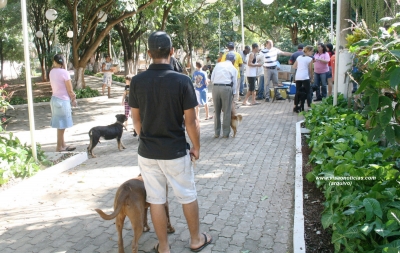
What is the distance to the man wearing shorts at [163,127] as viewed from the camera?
340 centimetres

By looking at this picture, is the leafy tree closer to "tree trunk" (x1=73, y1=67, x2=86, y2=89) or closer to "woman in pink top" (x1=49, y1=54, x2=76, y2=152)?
"tree trunk" (x1=73, y1=67, x2=86, y2=89)

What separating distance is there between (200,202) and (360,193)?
2.20 metres

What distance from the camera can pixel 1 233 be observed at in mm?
4484

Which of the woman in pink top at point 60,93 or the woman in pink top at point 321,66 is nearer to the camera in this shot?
the woman in pink top at point 60,93

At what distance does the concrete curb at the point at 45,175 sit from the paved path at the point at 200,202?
0.06 m

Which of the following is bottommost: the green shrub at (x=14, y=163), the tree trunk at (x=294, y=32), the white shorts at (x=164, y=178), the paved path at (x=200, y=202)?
the paved path at (x=200, y=202)

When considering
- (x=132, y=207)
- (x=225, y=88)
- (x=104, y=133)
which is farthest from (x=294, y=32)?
(x=132, y=207)

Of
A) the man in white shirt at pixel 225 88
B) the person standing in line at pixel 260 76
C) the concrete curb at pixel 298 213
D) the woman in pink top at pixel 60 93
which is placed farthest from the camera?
the person standing in line at pixel 260 76

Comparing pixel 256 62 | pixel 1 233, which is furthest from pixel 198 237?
pixel 256 62

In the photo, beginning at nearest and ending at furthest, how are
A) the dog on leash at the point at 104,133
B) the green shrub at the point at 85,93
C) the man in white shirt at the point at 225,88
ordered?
the dog on leash at the point at 104,133, the man in white shirt at the point at 225,88, the green shrub at the point at 85,93

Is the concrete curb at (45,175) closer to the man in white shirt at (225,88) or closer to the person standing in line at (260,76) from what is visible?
the man in white shirt at (225,88)

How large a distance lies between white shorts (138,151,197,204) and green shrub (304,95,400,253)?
1.27 meters

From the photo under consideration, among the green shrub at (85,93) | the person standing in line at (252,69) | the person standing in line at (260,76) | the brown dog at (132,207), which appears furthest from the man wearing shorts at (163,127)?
the green shrub at (85,93)

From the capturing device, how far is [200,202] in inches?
204
